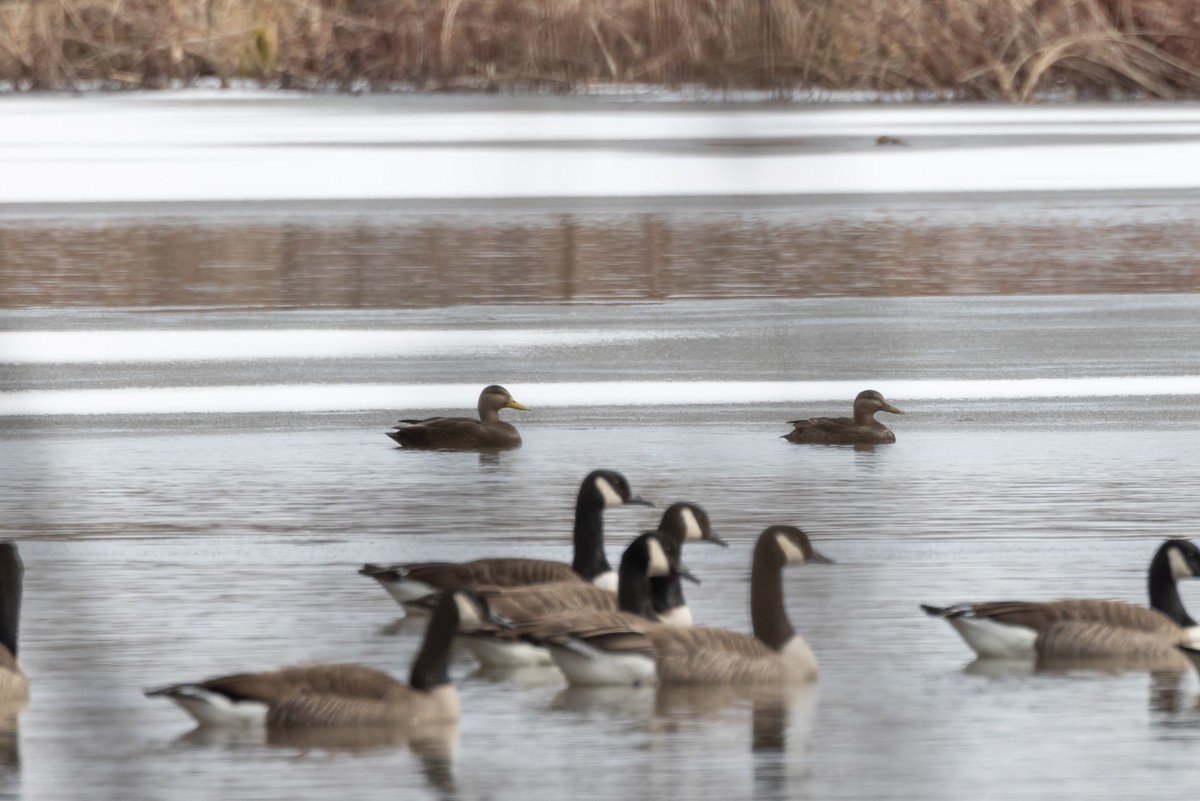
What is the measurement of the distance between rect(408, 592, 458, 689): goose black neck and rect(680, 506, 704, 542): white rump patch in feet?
3.99

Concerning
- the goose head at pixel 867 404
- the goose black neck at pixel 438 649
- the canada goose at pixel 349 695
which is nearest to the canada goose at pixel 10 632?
the canada goose at pixel 349 695

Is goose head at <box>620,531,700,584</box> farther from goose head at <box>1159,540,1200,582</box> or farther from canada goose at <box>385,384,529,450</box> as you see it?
canada goose at <box>385,384,529,450</box>

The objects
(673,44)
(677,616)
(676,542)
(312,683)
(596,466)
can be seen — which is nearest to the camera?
(312,683)

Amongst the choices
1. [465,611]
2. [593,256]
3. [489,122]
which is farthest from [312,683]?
[489,122]

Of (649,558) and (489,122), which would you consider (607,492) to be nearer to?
(649,558)

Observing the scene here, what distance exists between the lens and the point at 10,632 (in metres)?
6.76

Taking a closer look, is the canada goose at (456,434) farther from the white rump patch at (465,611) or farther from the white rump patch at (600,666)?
the white rump patch at (465,611)

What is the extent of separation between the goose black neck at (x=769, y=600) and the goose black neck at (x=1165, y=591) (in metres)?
0.99

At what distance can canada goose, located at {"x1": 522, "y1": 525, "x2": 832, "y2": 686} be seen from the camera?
6.85 m

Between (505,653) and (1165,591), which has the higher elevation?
(1165,591)

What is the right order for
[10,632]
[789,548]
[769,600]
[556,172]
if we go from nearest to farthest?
[10,632] < [769,600] < [789,548] < [556,172]

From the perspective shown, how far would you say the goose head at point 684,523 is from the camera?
296 inches

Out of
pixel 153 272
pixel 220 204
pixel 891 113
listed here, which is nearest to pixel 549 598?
pixel 153 272

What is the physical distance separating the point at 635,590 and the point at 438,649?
0.94 metres
